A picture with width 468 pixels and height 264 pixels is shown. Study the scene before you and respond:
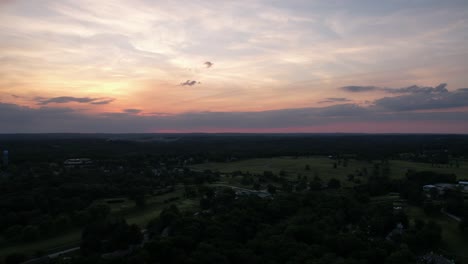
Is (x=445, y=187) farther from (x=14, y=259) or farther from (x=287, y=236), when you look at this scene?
(x=14, y=259)

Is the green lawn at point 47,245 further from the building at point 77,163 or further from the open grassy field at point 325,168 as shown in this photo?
the building at point 77,163

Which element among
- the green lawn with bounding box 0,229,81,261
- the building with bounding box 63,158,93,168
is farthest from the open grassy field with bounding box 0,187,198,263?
the building with bounding box 63,158,93,168

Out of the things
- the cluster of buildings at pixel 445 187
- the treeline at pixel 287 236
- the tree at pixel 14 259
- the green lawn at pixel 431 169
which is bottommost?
the tree at pixel 14 259

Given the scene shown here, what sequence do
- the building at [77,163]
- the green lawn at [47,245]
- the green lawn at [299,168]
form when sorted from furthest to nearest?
the building at [77,163] → the green lawn at [299,168] → the green lawn at [47,245]

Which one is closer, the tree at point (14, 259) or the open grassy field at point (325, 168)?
the tree at point (14, 259)

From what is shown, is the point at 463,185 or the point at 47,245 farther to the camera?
the point at 463,185

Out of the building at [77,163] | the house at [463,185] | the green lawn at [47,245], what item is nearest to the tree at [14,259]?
the green lawn at [47,245]

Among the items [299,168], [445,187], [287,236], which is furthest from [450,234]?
[299,168]

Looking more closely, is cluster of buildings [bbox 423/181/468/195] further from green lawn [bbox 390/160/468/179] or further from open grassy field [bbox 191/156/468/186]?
open grassy field [bbox 191/156/468/186]

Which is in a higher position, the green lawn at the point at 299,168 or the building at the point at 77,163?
the building at the point at 77,163

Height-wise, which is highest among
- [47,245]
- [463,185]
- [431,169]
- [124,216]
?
[431,169]
